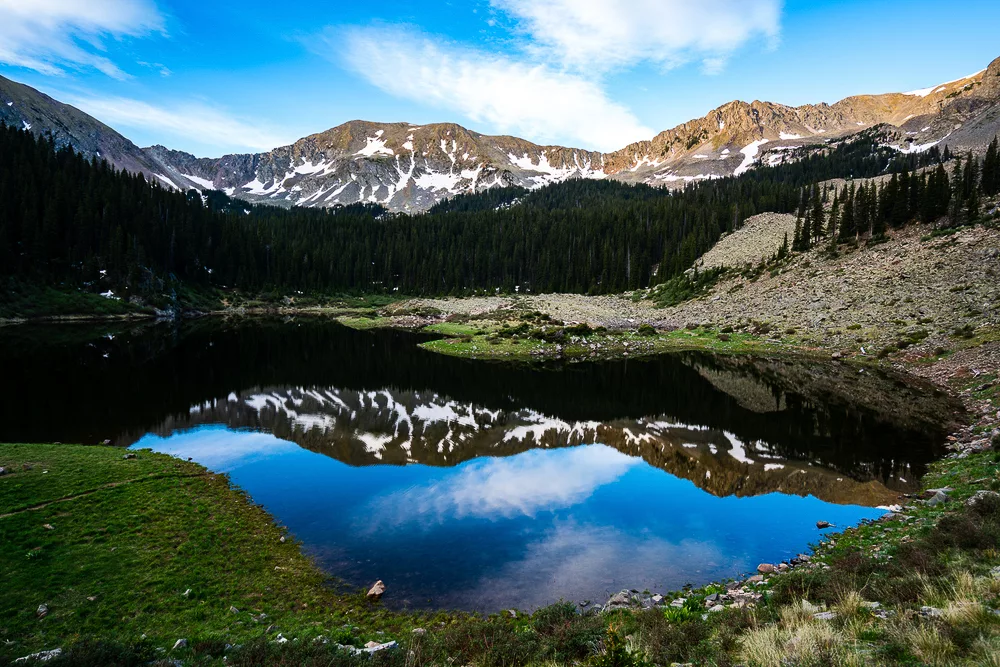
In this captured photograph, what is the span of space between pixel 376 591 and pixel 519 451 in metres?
12.2

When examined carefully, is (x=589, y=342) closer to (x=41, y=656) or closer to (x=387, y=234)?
(x=41, y=656)

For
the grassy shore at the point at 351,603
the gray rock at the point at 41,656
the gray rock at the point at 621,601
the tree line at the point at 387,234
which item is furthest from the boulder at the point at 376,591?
the tree line at the point at 387,234

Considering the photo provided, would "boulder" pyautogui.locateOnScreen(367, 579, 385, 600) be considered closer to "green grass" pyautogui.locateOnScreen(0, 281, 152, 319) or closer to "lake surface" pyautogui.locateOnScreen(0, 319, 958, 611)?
"lake surface" pyautogui.locateOnScreen(0, 319, 958, 611)

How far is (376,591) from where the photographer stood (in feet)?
37.3

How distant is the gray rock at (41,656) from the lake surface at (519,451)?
5.65 meters

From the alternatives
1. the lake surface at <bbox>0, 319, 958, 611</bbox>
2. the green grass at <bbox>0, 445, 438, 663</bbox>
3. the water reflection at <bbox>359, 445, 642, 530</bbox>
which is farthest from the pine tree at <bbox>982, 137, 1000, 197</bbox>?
the green grass at <bbox>0, 445, 438, 663</bbox>

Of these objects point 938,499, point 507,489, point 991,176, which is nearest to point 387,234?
point 991,176

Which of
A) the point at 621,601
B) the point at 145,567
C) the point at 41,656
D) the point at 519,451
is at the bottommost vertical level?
the point at 519,451

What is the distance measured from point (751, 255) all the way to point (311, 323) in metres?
78.2

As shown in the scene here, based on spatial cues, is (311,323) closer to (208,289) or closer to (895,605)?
(208,289)

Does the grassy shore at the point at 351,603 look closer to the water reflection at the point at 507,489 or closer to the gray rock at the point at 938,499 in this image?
the gray rock at the point at 938,499

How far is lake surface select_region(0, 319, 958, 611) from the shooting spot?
13.1 m

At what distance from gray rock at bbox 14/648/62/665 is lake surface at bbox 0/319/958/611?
565 cm

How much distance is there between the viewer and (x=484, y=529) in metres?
14.8
